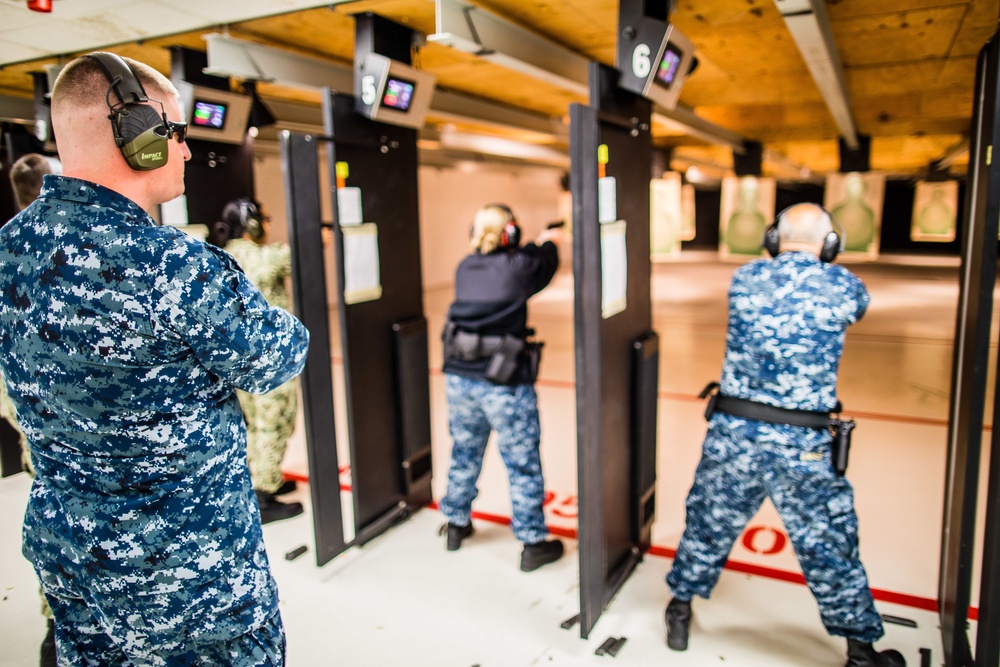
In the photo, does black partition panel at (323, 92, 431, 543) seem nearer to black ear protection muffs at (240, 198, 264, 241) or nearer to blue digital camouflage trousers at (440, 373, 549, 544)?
blue digital camouflage trousers at (440, 373, 549, 544)

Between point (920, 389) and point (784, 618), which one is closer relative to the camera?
point (784, 618)

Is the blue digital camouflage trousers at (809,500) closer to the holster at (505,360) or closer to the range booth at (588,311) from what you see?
the range booth at (588,311)

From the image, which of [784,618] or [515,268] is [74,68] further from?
[784,618]

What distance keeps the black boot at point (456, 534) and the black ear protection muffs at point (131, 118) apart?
2111 mm

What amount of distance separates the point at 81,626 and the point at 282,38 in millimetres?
3046

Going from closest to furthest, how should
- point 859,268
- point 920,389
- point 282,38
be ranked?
1. point 282,38
2. point 920,389
3. point 859,268

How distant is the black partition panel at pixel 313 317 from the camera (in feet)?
7.56

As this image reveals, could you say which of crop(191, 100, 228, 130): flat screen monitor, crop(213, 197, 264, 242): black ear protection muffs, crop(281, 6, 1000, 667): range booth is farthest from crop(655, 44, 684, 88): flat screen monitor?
crop(191, 100, 228, 130): flat screen monitor

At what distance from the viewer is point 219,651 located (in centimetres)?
119

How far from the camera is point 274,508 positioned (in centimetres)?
319

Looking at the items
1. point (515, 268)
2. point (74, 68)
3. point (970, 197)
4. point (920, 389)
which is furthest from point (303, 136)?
point (920, 389)

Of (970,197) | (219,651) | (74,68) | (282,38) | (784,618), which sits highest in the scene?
(282,38)

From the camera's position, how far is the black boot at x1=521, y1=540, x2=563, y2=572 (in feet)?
8.75

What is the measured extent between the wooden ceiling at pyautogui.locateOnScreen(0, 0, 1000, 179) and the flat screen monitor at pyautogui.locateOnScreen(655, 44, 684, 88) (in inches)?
28.4
